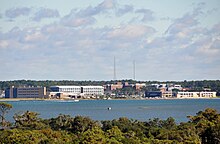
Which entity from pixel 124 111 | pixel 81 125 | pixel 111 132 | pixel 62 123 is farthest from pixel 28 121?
pixel 124 111

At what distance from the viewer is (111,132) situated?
3650 centimetres

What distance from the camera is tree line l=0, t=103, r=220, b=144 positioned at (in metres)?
33.1

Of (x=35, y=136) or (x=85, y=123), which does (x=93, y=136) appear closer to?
(x=35, y=136)

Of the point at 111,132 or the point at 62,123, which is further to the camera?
the point at 62,123

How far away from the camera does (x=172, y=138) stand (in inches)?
1410

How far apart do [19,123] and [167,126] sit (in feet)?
41.3

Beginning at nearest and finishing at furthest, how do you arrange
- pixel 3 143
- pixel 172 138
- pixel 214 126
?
pixel 3 143, pixel 172 138, pixel 214 126

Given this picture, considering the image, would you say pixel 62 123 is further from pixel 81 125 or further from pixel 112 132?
pixel 112 132

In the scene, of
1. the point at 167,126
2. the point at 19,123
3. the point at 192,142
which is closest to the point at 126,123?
the point at 167,126

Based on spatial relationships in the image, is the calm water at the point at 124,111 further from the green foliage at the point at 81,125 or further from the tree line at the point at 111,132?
the green foliage at the point at 81,125

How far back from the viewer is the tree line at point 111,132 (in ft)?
109

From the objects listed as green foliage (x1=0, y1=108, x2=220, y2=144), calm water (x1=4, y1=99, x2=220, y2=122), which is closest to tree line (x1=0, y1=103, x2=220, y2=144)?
green foliage (x1=0, y1=108, x2=220, y2=144)

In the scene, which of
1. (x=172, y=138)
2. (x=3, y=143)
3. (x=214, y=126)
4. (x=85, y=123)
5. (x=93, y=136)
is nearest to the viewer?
(x=93, y=136)

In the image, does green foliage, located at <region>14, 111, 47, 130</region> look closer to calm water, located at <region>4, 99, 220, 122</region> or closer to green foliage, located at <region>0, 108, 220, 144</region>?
green foliage, located at <region>0, 108, 220, 144</region>
